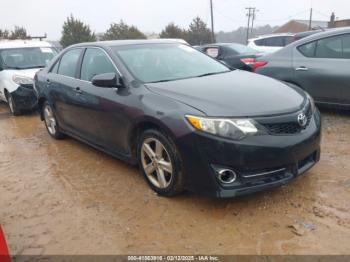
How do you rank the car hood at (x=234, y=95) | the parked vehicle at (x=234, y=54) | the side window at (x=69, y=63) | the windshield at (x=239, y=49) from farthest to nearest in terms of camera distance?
the windshield at (x=239, y=49)
the parked vehicle at (x=234, y=54)
the side window at (x=69, y=63)
the car hood at (x=234, y=95)

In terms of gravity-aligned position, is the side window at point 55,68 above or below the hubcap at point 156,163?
above

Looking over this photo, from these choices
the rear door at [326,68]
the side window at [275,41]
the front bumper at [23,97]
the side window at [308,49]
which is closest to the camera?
the rear door at [326,68]

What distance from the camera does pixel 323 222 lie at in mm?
3086

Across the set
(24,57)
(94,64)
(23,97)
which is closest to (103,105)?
(94,64)

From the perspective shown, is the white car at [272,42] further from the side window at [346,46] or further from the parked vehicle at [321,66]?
A: the side window at [346,46]

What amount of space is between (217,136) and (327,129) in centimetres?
315

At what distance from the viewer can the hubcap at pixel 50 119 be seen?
5970mm

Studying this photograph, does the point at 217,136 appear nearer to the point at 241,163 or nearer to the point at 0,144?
the point at 241,163

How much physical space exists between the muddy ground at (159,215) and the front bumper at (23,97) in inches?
153

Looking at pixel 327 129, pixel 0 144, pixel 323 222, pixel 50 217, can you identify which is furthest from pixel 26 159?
pixel 327 129

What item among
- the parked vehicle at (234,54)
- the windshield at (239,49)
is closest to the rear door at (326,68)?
the parked vehicle at (234,54)

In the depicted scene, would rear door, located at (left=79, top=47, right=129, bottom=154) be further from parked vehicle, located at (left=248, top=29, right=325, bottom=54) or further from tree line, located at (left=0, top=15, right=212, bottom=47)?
tree line, located at (left=0, top=15, right=212, bottom=47)

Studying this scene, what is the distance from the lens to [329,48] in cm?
593

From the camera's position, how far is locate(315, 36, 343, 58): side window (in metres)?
5.81
